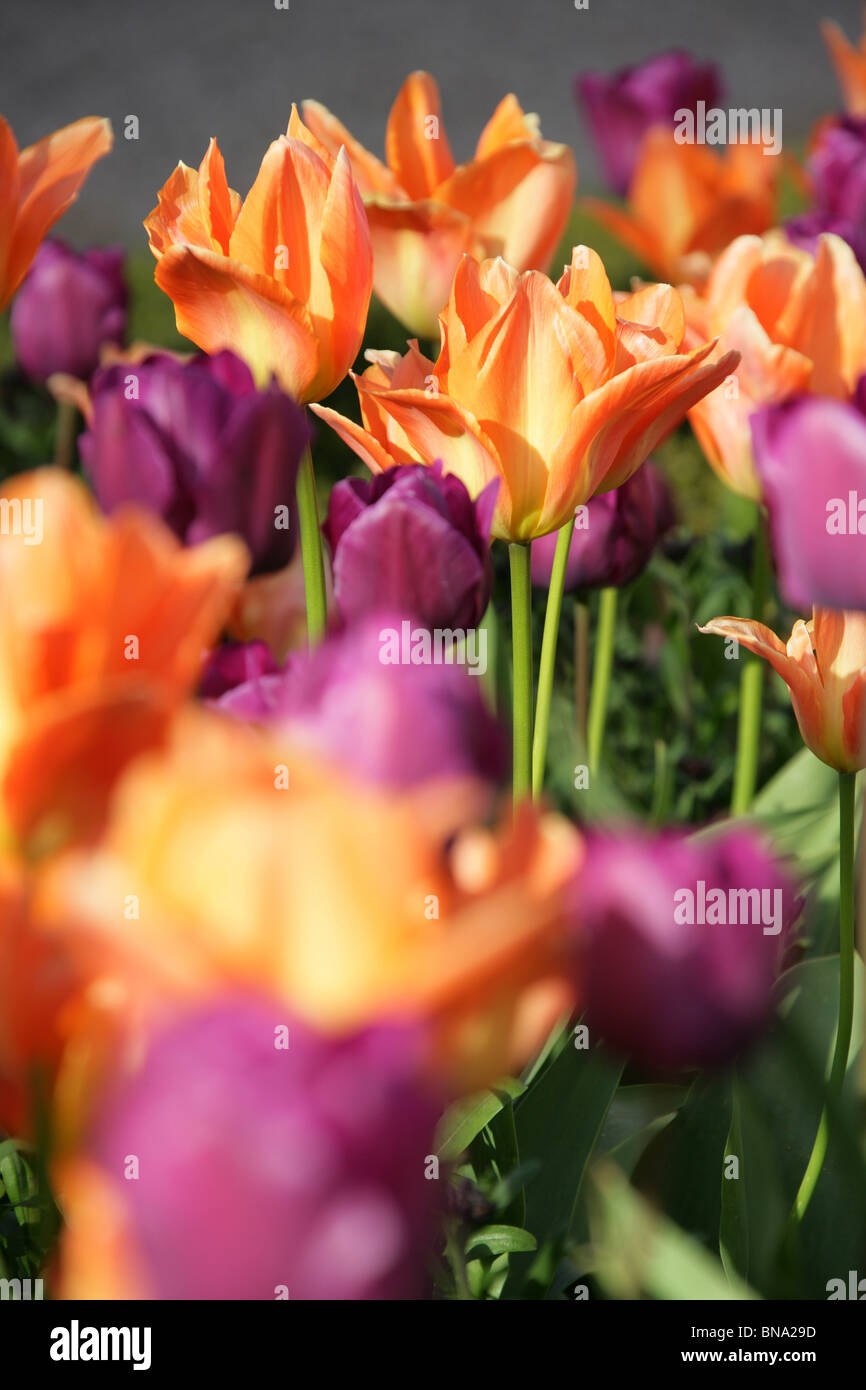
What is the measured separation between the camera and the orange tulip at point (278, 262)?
1.77ft

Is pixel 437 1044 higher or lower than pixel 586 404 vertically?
lower

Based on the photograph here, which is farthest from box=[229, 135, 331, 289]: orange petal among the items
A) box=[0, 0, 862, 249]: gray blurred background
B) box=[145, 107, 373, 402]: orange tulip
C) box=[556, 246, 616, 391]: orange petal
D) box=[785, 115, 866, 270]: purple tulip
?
box=[0, 0, 862, 249]: gray blurred background

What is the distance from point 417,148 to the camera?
2.71 ft

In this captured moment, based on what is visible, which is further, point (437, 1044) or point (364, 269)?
point (364, 269)

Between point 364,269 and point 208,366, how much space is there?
77mm

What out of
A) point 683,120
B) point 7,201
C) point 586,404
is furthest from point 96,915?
point 683,120

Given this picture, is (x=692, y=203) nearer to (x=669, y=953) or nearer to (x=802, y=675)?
(x=802, y=675)

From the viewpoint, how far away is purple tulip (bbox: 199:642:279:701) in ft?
1.17

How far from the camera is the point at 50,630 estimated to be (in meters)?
0.22

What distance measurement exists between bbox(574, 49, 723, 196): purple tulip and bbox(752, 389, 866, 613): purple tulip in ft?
4.52

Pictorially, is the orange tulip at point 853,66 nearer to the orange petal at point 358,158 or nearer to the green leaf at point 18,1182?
the orange petal at point 358,158
